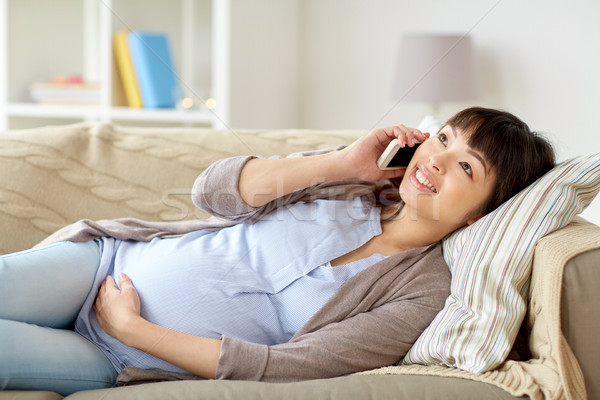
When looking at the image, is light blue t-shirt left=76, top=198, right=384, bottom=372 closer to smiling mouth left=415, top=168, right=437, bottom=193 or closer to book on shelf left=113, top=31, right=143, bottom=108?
smiling mouth left=415, top=168, right=437, bottom=193

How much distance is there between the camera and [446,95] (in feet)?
9.34

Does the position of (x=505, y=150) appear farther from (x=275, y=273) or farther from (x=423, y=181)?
(x=275, y=273)

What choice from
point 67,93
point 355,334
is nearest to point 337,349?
point 355,334

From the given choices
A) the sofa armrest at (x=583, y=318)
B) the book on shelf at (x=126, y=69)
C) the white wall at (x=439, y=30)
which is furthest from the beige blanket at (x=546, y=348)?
the book on shelf at (x=126, y=69)

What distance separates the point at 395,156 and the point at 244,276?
42 cm

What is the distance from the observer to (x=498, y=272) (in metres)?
1.12

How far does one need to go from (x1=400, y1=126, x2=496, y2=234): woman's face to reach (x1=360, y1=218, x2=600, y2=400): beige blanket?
0.17 metres

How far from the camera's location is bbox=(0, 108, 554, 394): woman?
1.15 metres

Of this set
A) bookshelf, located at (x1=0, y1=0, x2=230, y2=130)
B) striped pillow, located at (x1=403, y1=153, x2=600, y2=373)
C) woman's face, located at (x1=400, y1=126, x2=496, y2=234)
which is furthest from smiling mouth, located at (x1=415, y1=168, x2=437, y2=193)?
bookshelf, located at (x1=0, y1=0, x2=230, y2=130)

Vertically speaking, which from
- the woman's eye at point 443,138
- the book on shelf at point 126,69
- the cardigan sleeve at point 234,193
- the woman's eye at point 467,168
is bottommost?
the cardigan sleeve at point 234,193

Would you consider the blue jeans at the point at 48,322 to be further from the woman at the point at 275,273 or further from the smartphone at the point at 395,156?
the smartphone at the point at 395,156

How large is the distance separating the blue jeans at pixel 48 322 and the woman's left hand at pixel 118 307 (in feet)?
0.14

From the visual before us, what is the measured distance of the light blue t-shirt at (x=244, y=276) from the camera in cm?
125

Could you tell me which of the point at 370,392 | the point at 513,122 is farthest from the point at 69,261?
the point at 513,122
